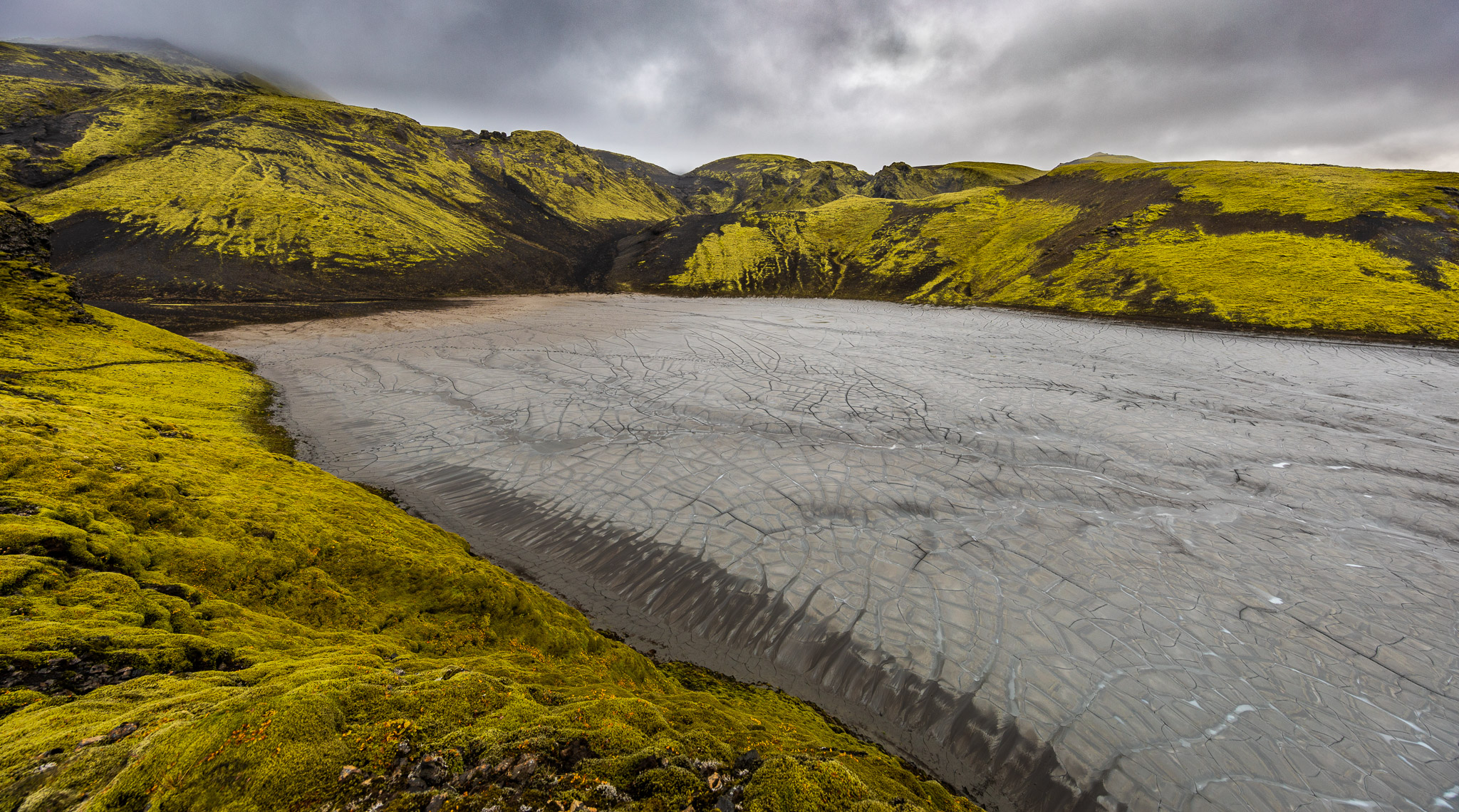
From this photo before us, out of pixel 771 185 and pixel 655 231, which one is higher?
pixel 771 185

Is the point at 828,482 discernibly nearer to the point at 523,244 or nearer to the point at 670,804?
the point at 670,804

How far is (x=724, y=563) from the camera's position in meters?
7.95

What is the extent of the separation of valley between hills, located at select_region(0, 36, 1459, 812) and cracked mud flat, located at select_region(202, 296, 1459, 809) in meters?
0.06

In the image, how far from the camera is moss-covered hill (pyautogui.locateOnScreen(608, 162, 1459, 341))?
2705 centimetres

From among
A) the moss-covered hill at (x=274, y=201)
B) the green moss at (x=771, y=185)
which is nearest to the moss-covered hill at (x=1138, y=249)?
the moss-covered hill at (x=274, y=201)

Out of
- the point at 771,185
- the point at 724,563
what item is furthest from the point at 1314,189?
the point at 771,185

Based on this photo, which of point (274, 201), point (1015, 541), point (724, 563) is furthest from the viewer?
point (274, 201)

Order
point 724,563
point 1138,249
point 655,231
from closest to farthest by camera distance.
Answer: point 724,563, point 1138,249, point 655,231

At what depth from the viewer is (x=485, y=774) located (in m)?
2.61

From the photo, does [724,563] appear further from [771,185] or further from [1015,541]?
[771,185]

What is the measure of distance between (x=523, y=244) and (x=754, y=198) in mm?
84003

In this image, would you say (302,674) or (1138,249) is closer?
(302,674)

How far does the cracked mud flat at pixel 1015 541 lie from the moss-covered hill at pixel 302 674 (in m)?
1.37

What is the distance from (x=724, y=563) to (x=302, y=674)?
5540mm
